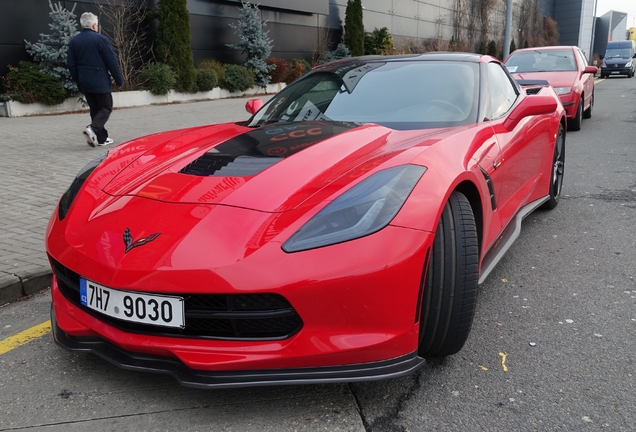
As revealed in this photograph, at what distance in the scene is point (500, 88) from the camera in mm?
3824

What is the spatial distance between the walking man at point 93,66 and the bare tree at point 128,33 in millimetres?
7216

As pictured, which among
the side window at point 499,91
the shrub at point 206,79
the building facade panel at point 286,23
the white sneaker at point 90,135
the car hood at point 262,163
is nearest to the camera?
the car hood at point 262,163

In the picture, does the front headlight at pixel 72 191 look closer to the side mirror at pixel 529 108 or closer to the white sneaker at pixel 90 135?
the side mirror at pixel 529 108

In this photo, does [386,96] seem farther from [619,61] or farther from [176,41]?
[619,61]

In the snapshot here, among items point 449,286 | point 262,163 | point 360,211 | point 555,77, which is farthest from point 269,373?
point 555,77

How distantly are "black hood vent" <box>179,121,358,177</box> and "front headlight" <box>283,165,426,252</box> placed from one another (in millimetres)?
486

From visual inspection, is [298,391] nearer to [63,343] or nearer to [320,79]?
[63,343]

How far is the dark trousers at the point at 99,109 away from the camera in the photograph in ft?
26.2

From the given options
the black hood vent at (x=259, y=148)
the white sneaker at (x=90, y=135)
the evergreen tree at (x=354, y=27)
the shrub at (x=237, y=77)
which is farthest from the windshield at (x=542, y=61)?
the evergreen tree at (x=354, y=27)

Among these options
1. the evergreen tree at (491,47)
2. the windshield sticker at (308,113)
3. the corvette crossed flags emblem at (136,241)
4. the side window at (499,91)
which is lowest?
the corvette crossed flags emblem at (136,241)

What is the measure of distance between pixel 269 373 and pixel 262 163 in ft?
3.10

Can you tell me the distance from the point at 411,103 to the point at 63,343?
7.05 feet

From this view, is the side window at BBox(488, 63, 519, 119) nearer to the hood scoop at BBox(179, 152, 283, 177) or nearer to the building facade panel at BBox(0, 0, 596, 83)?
the hood scoop at BBox(179, 152, 283, 177)

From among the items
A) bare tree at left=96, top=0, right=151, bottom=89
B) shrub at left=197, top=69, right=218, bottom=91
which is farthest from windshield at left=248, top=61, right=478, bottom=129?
shrub at left=197, top=69, right=218, bottom=91
